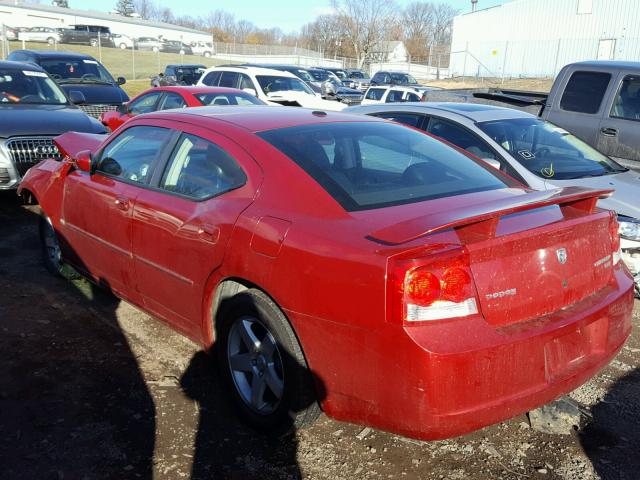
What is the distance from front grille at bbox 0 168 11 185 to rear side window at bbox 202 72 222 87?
780 cm

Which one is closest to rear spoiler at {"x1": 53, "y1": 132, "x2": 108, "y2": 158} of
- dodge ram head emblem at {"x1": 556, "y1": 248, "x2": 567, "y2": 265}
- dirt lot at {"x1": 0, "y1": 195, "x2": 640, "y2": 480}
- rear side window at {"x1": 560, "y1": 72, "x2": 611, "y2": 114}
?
dirt lot at {"x1": 0, "y1": 195, "x2": 640, "y2": 480}

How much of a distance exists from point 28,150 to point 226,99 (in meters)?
3.47

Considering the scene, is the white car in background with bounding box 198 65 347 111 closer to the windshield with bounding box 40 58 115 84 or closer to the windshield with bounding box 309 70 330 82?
the windshield with bounding box 40 58 115 84

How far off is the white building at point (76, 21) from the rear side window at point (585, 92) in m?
60.6

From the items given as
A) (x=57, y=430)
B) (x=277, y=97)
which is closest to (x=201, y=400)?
(x=57, y=430)

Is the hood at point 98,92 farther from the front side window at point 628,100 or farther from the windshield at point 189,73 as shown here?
the windshield at point 189,73

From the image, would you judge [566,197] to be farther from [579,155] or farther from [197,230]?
[579,155]

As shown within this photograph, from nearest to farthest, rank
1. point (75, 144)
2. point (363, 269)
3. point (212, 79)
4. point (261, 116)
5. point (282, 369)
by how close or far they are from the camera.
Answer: point (363, 269), point (282, 369), point (261, 116), point (75, 144), point (212, 79)

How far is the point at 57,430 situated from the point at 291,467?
1259 millimetres

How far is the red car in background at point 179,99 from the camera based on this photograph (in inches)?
394

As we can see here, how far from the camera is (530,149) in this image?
6133 millimetres

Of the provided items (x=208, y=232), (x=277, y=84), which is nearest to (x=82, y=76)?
(x=277, y=84)

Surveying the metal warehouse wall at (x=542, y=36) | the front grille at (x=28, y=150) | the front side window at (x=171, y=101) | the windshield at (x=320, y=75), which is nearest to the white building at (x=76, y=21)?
the metal warehouse wall at (x=542, y=36)

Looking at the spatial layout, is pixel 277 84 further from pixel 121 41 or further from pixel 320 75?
pixel 121 41
